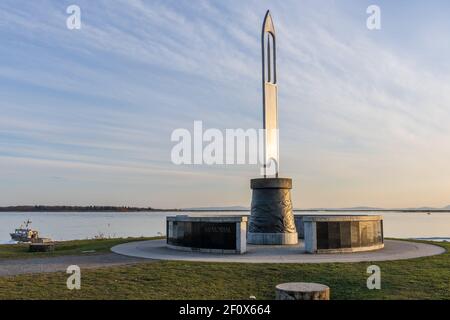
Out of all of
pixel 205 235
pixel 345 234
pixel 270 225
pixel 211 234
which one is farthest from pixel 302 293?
pixel 270 225

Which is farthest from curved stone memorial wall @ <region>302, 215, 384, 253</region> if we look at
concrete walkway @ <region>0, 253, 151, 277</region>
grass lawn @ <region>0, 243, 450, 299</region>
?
concrete walkway @ <region>0, 253, 151, 277</region>

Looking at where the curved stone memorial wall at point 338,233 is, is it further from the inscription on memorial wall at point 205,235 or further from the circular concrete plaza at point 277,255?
the inscription on memorial wall at point 205,235

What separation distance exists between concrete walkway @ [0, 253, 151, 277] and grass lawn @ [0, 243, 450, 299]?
959 millimetres

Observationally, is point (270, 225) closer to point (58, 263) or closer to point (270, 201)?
point (270, 201)

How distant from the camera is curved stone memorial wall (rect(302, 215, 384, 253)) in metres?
15.7

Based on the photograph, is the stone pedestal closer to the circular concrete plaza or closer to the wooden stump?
the circular concrete plaza

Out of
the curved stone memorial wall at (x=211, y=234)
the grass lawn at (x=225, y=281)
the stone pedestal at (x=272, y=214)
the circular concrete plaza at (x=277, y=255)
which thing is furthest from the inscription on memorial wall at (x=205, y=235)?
the stone pedestal at (x=272, y=214)

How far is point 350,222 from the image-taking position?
644 inches

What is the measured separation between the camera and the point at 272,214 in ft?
61.9

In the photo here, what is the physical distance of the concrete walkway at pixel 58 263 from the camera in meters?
12.0

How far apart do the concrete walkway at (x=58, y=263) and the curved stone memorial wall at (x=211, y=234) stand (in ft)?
9.65

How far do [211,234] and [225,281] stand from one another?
580cm
